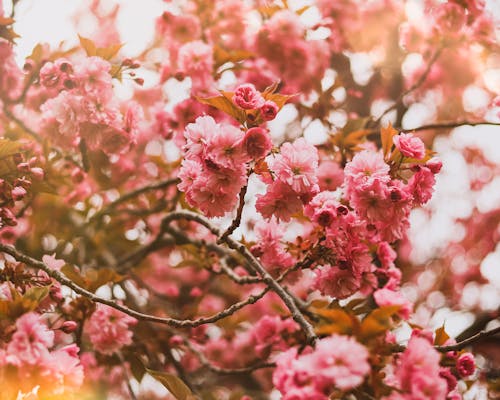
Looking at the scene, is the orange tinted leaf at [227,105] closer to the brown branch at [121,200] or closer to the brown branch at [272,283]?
the brown branch at [272,283]

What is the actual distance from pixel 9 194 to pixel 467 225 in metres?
5.68

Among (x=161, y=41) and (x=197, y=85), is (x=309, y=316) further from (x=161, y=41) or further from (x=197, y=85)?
(x=161, y=41)

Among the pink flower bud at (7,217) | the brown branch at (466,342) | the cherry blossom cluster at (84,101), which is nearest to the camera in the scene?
the brown branch at (466,342)

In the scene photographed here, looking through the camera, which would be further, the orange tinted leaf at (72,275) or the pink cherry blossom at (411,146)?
the orange tinted leaf at (72,275)

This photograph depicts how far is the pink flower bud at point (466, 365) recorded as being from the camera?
1523mm

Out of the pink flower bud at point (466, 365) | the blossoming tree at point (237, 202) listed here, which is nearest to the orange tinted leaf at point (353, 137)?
the blossoming tree at point (237, 202)

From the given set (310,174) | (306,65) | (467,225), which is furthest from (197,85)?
(467,225)

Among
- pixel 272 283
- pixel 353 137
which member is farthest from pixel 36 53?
pixel 272 283

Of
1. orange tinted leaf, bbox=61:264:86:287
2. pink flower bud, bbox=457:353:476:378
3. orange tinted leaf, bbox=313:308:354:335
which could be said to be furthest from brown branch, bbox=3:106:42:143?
pink flower bud, bbox=457:353:476:378

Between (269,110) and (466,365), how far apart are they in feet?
3.38

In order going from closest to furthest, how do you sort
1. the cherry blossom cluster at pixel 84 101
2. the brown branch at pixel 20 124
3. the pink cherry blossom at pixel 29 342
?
the pink cherry blossom at pixel 29 342 → the cherry blossom cluster at pixel 84 101 → the brown branch at pixel 20 124

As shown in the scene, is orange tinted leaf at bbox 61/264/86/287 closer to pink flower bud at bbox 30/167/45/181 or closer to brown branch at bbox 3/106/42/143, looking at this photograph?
pink flower bud at bbox 30/167/45/181

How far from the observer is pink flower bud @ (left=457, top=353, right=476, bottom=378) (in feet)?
5.00

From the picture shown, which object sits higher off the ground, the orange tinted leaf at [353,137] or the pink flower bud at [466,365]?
the orange tinted leaf at [353,137]
